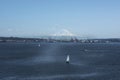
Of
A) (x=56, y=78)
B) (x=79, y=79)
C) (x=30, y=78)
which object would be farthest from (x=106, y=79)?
(x=30, y=78)

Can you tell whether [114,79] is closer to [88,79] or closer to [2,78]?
[88,79]

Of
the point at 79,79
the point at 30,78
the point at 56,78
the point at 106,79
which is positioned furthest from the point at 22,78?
the point at 106,79

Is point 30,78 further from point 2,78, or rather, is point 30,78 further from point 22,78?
point 2,78

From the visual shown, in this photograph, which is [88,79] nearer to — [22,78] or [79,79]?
[79,79]

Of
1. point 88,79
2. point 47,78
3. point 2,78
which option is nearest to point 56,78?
point 47,78

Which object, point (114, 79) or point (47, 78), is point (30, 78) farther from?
point (114, 79)

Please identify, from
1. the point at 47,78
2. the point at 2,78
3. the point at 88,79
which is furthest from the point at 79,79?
the point at 2,78
